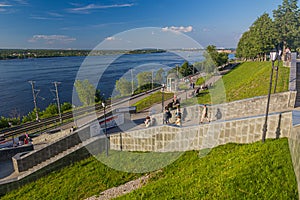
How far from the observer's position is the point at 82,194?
7.13m

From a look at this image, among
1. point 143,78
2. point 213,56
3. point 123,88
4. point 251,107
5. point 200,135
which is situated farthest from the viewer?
point 143,78

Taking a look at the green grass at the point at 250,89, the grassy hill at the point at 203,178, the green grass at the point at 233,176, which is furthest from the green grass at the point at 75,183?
the green grass at the point at 250,89

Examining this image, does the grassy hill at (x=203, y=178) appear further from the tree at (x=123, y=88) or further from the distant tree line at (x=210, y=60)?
the distant tree line at (x=210, y=60)

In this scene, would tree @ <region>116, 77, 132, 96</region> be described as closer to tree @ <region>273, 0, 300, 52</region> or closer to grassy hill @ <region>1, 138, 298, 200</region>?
tree @ <region>273, 0, 300, 52</region>

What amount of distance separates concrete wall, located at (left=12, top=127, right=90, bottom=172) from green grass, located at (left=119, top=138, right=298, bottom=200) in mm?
4409

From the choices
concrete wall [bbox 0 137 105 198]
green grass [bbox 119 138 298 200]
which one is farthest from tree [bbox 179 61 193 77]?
green grass [bbox 119 138 298 200]

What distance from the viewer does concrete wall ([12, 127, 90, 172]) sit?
8.88 m

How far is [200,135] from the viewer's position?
7473 millimetres

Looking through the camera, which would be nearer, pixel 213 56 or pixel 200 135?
pixel 200 135

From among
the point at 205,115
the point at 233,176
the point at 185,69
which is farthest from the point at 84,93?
the point at 233,176

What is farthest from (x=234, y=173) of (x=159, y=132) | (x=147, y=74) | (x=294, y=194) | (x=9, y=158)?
(x=147, y=74)

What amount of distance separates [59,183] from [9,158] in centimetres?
459

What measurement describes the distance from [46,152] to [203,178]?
681 cm

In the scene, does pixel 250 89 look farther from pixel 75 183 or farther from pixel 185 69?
pixel 185 69
